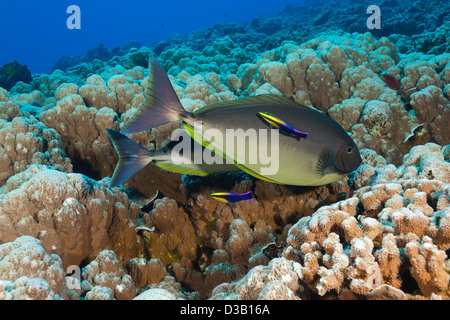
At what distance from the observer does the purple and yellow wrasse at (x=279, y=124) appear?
5.12 feet

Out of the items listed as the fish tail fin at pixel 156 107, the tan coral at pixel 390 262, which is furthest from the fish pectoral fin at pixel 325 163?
the fish tail fin at pixel 156 107

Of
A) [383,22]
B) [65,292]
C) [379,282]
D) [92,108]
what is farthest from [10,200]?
[383,22]

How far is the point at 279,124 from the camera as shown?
62.1 inches

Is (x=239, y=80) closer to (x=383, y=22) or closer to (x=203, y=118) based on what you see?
(x=203, y=118)

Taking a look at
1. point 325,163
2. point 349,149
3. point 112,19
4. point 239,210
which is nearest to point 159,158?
point 239,210

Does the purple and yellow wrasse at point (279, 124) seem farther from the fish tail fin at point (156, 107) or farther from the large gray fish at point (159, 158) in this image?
the large gray fish at point (159, 158)

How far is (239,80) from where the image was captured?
5.17 m

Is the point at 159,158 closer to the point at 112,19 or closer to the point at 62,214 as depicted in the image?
the point at 62,214

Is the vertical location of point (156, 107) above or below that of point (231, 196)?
above

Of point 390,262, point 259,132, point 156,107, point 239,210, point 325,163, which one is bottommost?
point 239,210

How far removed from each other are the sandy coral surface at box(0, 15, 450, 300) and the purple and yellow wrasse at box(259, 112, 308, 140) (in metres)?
0.52

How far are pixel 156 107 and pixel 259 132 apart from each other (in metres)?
0.61

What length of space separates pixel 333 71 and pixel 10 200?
4.37 m

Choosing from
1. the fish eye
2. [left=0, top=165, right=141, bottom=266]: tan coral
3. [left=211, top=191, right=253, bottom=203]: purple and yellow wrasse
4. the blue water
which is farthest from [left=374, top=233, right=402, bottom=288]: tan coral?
the blue water
